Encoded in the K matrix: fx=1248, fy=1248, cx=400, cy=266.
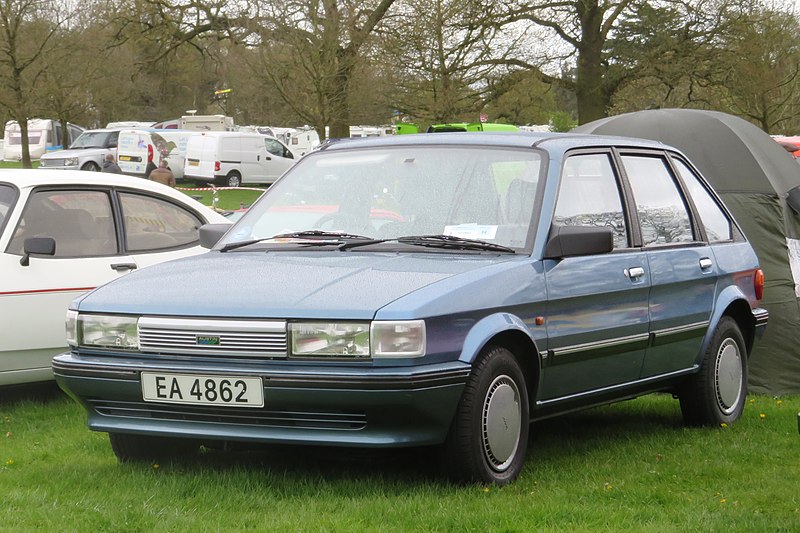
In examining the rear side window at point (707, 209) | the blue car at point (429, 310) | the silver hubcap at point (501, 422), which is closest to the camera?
the blue car at point (429, 310)

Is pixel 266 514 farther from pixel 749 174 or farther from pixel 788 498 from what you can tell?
pixel 749 174

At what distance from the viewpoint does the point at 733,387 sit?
7555 mm

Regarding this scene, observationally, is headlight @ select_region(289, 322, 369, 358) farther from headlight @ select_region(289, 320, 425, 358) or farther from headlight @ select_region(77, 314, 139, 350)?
headlight @ select_region(77, 314, 139, 350)

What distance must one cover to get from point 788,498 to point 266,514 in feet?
7.45

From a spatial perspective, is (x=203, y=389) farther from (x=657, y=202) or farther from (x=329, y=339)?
(x=657, y=202)

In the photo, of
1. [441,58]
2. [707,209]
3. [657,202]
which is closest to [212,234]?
[657,202]

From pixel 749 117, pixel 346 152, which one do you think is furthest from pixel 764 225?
pixel 749 117

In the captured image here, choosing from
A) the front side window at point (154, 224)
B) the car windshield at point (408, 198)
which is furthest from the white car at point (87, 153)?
the car windshield at point (408, 198)

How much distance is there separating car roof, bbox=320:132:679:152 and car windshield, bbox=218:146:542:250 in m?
0.06

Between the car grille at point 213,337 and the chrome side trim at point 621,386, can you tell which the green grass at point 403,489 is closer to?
the chrome side trim at point 621,386

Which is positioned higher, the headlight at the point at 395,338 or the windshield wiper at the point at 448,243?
the windshield wiper at the point at 448,243

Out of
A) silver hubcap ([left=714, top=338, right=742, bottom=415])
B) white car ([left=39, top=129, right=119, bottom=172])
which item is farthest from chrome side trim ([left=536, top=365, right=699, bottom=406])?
white car ([left=39, top=129, right=119, bottom=172])

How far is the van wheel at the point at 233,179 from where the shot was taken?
Result: 44.2 m

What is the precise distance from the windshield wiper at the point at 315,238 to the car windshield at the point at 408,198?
1 cm
